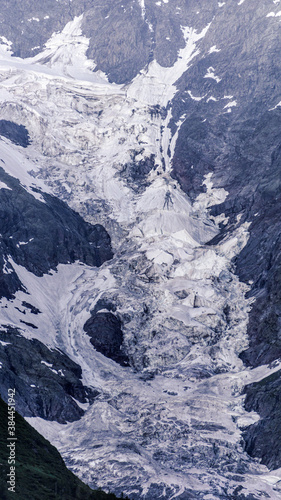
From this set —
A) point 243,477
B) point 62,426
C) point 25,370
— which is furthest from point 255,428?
point 25,370

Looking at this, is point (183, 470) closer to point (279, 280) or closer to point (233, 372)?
point (233, 372)

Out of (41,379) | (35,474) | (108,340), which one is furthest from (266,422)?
(35,474)

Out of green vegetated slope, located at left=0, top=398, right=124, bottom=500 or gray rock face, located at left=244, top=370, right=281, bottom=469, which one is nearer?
green vegetated slope, located at left=0, top=398, right=124, bottom=500

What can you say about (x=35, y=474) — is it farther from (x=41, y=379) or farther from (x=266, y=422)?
(x=41, y=379)

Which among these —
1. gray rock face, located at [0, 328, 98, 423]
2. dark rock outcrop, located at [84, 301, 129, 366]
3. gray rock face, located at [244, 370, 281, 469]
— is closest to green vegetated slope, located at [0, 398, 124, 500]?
gray rock face, located at [0, 328, 98, 423]

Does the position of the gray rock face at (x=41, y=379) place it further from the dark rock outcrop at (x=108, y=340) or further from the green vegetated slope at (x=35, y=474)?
the green vegetated slope at (x=35, y=474)

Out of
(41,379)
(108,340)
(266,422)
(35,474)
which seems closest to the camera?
(35,474)

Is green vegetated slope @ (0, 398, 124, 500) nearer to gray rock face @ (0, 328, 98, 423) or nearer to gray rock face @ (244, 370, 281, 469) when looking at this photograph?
gray rock face @ (0, 328, 98, 423)
